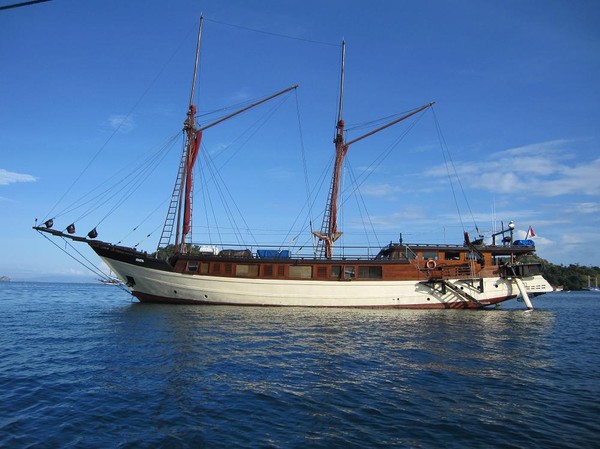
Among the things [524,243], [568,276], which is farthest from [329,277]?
[568,276]

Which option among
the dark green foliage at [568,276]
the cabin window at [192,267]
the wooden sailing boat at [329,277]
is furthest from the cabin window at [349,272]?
the dark green foliage at [568,276]

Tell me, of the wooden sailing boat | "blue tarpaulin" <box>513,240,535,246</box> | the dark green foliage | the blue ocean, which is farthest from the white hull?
the dark green foliage

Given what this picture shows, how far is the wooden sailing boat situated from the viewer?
3528 centimetres

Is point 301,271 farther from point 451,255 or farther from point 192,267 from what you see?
point 451,255

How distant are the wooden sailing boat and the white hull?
0.28 ft

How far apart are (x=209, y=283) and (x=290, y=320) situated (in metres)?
11.6

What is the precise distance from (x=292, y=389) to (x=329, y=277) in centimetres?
2461

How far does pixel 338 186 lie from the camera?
44.0 metres

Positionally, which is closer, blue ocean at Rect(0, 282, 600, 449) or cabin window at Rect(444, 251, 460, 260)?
blue ocean at Rect(0, 282, 600, 449)

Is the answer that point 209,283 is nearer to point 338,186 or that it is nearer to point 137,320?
point 137,320

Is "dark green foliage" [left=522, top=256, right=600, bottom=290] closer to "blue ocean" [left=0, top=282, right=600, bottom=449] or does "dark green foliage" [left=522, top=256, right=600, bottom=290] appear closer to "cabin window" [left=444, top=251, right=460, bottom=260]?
"cabin window" [left=444, top=251, right=460, bottom=260]

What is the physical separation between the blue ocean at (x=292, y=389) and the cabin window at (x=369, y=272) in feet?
46.1

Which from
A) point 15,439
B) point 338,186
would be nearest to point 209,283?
point 338,186

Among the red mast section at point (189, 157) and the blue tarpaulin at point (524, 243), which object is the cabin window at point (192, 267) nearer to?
the red mast section at point (189, 157)
